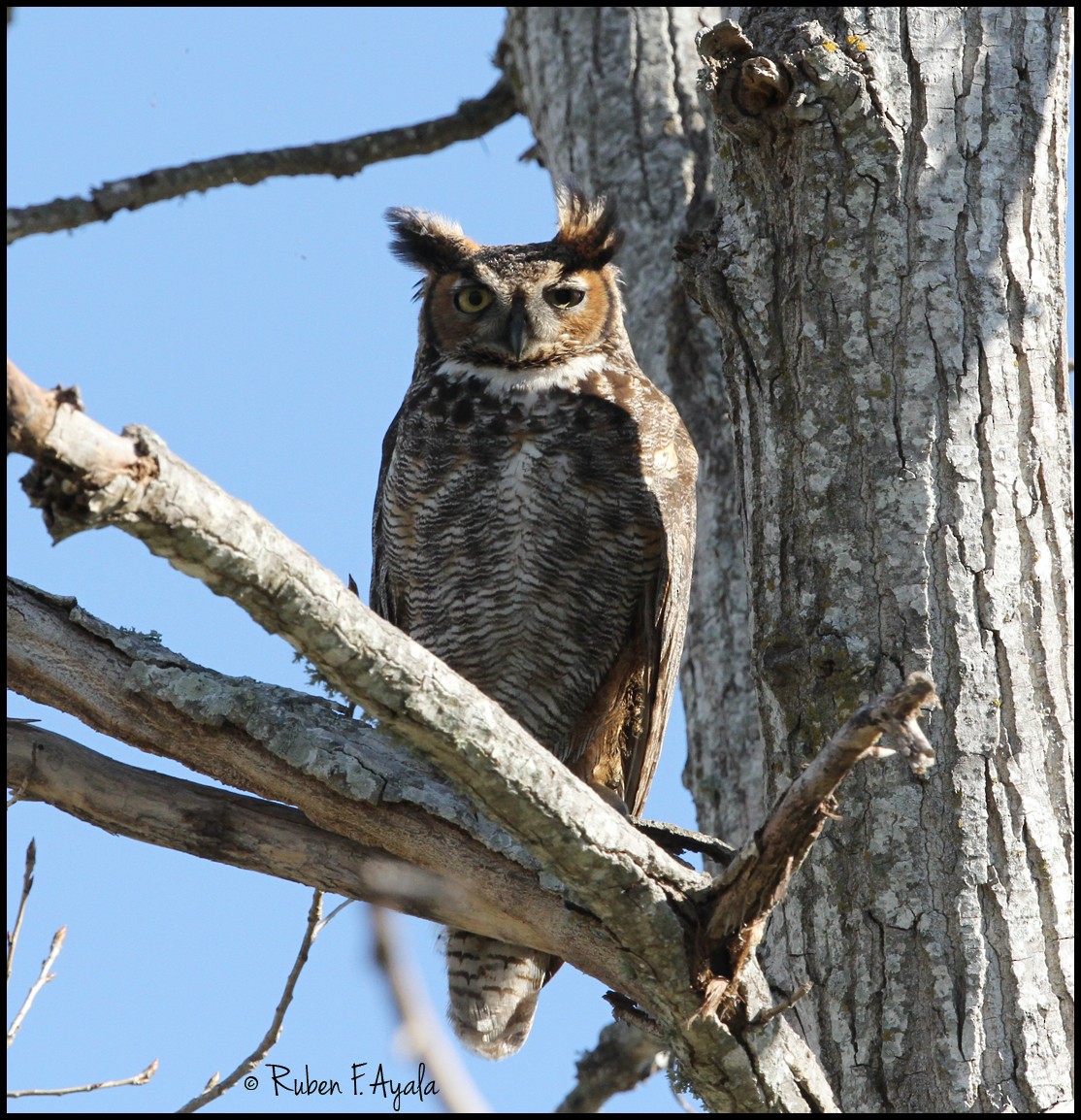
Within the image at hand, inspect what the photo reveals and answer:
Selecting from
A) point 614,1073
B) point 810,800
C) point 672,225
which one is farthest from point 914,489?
point 614,1073

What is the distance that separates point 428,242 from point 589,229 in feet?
1.69

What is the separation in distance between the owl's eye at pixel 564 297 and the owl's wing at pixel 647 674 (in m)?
0.56

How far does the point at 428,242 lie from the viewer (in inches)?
153

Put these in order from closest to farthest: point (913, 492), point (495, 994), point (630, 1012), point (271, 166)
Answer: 1. point (630, 1012)
2. point (913, 492)
3. point (495, 994)
4. point (271, 166)

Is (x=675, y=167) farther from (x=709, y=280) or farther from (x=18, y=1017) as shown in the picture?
(x=18, y=1017)

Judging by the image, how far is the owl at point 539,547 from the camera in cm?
320

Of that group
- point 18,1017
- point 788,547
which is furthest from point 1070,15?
point 18,1017

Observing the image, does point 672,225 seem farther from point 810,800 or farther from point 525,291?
point 810,800

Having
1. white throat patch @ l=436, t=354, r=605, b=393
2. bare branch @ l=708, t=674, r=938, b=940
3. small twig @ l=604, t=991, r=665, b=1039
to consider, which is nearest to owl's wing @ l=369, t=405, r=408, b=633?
white throat patch @ l=436, t=354, r=605, b=393

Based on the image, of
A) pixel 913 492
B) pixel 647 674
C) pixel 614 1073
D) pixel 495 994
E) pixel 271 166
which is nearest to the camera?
pixel 913 492

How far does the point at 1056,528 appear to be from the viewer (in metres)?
2.49

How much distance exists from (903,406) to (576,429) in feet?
3.26

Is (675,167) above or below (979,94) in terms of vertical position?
above

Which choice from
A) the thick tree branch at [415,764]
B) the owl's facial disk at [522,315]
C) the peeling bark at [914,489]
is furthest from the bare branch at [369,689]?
Answer: the owl's facial disk at [522,315]
